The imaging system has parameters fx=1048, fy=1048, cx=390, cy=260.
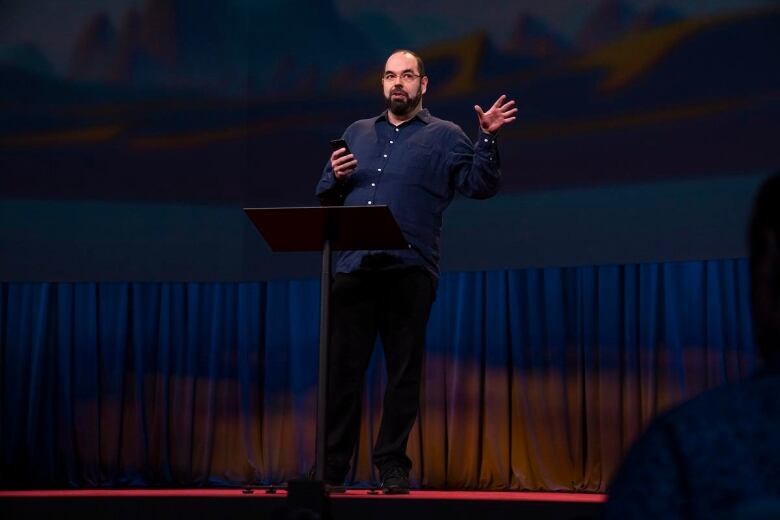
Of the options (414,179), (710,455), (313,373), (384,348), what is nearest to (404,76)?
(414,179)

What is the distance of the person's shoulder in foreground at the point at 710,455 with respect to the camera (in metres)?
0.78

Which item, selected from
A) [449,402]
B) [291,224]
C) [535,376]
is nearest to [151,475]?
[449,402]

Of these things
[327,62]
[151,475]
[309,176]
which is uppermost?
[327,62]

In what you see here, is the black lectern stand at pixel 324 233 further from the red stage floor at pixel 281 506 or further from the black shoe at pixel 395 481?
the black shoe at pixel 395 481

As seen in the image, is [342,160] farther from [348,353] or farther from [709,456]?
[709,456]

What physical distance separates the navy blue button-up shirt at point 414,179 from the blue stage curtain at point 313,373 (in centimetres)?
144

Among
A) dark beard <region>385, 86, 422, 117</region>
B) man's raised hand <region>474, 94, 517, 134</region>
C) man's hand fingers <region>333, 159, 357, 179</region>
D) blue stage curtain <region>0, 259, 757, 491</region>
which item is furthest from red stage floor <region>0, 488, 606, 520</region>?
blue stage curtain <region>0, 259, 757, 491</region>

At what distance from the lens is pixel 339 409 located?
3518mm

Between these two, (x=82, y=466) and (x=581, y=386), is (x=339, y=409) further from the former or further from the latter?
(x=82, y=466)

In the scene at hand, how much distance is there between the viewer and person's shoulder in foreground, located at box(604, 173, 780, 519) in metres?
0.78

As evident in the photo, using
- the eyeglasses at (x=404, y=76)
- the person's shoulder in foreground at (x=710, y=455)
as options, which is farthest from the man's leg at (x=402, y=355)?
the person's shoulder in foreground at (x=710, y=455)

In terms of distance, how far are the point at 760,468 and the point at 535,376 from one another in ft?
13.6

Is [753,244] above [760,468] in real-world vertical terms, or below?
above

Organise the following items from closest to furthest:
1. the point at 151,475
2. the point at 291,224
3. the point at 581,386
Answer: the point at 291,224 → the point at 581,386 → the point at 151,475
